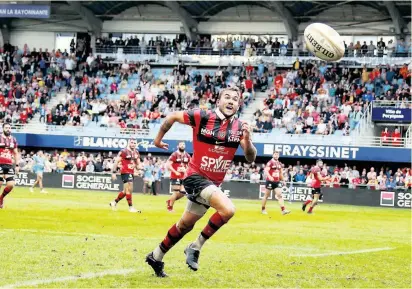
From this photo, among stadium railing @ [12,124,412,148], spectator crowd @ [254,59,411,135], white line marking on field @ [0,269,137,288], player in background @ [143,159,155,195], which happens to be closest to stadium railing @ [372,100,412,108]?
spectator crowd @ [254,59,411,135]

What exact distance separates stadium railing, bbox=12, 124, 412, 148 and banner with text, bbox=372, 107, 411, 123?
1.41m

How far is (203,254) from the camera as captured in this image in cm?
1299

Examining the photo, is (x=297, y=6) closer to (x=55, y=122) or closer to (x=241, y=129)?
(x=55, y=122)

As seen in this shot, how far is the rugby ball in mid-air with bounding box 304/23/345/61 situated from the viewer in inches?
784

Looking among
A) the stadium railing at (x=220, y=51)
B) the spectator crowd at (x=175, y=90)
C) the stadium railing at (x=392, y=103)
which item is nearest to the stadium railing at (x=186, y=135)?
the spectator crowd at (x=175, y=90)

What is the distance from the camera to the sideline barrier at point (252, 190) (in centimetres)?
3859

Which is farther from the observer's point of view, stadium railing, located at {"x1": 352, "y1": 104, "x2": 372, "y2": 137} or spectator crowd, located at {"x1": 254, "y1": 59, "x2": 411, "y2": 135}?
spectator crowd, located at {"x1": 254, "y1": 59, "x2": 411, "y2": 135}

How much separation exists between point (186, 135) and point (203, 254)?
3350 cm

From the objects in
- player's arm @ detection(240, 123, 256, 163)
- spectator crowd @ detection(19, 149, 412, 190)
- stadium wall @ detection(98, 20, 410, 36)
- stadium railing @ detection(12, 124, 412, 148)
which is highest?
stadium wall @ detection(98, 20, 410, 36)

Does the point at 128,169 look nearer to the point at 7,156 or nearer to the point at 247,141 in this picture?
the point at 7,156

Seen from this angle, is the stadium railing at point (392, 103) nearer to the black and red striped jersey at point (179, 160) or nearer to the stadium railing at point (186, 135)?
the stadium railing at point (186, 135)

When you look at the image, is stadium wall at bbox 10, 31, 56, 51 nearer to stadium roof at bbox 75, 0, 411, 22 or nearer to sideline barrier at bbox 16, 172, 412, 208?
stadium roof at bbox 75, 0, 411, 22

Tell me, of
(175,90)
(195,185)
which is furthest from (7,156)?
(175,90)

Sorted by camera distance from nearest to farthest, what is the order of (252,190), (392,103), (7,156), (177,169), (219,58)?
(7,156)
(177,169)
(252,190)
(392,103)
(219,58)
